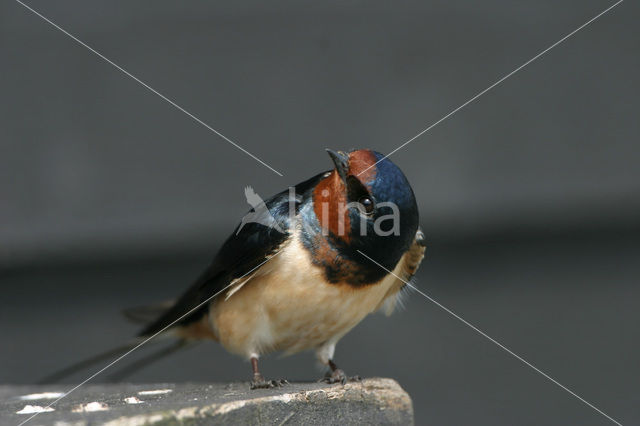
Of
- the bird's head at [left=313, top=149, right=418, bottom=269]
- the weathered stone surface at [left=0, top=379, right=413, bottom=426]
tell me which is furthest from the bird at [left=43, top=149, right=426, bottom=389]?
the weathered stone surface at [left=0, top=379, right=413, bottom=426]

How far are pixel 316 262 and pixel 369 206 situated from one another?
0.54ft

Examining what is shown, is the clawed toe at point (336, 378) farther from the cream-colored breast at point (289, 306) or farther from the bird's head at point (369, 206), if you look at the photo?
the bird's head at point (369, 206)

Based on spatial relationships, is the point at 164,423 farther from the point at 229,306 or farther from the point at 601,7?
the point at 601,7

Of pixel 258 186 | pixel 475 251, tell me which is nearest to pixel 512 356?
pixel 475 251

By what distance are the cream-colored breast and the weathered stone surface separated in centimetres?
11

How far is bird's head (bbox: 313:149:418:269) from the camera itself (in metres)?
1.58

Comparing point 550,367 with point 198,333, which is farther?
point 550,367

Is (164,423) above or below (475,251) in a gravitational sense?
below

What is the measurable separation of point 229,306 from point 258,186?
1.01m

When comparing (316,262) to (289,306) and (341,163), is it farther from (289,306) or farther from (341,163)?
(341,163)

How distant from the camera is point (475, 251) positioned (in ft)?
9.47

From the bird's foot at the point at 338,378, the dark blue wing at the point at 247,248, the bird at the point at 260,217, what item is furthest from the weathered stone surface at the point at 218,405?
the bird at the point at 260,217

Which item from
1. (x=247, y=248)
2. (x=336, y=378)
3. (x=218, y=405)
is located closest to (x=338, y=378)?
(x=336, y=378)

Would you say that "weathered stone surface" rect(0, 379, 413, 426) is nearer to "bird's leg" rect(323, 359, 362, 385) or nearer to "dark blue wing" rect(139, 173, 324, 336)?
"bird's leg" rect(323, 359, 362, 385)
